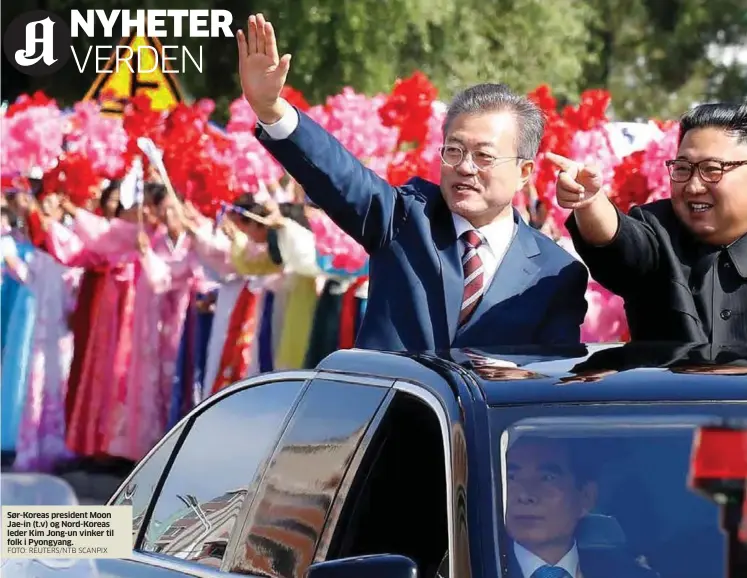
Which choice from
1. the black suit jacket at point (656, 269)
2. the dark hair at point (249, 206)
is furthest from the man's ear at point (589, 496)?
the dark hair at point (249, 206)

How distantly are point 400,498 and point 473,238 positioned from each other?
1257mm

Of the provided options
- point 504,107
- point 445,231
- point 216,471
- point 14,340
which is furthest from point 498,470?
point 14,340

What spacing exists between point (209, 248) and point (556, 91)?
13.4 m

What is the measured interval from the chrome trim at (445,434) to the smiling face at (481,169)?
128 cm

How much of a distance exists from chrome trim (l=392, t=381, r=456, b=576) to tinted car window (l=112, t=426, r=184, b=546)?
1066 mm

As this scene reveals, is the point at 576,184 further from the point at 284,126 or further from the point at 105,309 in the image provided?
the point at 105,309

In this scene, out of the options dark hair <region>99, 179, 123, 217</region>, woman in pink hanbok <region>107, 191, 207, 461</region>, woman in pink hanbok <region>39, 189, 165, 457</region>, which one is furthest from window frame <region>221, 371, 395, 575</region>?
dark hair <region>99, 179, 123, 217</region>

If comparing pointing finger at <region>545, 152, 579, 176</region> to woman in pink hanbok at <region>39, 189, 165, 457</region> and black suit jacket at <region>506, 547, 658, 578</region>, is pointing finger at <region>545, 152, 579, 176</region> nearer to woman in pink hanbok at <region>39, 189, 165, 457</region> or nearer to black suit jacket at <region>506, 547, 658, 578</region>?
black suit jacket at <region>506, 547, 658, 578</region>

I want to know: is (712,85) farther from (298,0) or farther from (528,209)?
(528,209)

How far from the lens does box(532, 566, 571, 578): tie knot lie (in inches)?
117

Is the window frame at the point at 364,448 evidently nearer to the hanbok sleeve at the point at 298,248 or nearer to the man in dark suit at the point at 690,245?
the man in dark suit at the point at 690,245

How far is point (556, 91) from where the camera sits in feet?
78.7

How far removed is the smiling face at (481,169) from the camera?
4562 millimetres

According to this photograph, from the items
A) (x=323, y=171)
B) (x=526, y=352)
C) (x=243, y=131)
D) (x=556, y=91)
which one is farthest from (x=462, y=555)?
(x=556, y=91)
